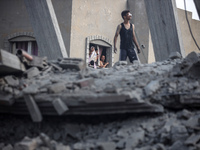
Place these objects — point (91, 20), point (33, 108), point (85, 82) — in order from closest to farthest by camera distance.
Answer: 1. point (33, 108)
2. point (85, 82)
3. point (91, 20)

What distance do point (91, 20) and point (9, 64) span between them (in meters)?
7.67

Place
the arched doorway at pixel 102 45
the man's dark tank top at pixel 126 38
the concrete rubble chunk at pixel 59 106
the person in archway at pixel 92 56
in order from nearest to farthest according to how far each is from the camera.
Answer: the concrete rubble chunk at pixel 59 106 < the man's dark tank top at pixel 126 38 < the person in archway at pixel 92 56 < the arched doorway at pixel 102 45

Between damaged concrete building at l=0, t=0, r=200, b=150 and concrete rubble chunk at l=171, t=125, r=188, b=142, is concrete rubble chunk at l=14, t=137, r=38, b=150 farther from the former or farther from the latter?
concrete rubble chunk at l=171, t=125, r=188, b=142

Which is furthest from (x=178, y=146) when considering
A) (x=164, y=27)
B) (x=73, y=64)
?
(x=164, y=27)

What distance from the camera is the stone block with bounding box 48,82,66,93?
137 inches

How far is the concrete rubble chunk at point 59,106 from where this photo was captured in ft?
10.6

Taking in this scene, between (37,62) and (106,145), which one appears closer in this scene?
(106,145)

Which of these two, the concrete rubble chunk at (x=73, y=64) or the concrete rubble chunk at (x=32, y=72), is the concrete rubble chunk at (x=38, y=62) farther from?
the concrete rubble chunk at (x=73, y=64)

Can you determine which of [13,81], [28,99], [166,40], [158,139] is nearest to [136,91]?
[158,139]

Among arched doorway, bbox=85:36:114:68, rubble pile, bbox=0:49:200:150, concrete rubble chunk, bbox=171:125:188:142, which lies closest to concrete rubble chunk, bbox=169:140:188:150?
rubble pile, bbox=0:49:200:150

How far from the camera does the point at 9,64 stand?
12.4 ft

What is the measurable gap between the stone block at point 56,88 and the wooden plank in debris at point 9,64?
732 mm

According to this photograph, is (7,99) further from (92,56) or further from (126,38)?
(92,56)

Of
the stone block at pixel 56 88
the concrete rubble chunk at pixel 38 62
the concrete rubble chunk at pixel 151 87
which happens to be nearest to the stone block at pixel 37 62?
the concrete rubble chunk at pixel 38 62
